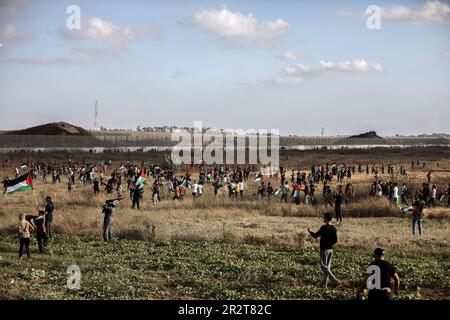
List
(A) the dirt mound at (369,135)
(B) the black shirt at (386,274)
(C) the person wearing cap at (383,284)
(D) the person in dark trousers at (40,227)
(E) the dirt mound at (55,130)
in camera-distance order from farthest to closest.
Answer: (A) the dirt mound at (369,135) → (E) the dirt mound at (55,130) → (D) the person in dark trousers at (40,227) → (B) the black shirt at (386,274) → (C) the person wearing cap at (383,284)

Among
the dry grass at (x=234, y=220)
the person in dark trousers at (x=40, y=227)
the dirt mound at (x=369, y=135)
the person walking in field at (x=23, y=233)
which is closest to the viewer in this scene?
the person walking in field at (x=23, y=233)

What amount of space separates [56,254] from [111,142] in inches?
3919

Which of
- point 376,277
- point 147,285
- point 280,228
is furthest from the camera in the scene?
point 280,228

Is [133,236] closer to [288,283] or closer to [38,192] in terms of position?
[288,283]

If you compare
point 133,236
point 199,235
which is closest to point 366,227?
point 199,235

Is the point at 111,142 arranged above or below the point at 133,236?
above

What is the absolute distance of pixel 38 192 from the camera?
3947 cm

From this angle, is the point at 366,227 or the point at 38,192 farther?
the point at 38,192

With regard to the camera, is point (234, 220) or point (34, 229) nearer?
point (34, 229)

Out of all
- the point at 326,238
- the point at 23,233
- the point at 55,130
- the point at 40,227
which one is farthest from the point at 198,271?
the point at 55,130

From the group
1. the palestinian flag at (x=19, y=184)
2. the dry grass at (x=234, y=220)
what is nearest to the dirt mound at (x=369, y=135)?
the dry grass at (x=234, y=220)

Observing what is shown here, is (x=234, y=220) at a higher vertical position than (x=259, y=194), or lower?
lower

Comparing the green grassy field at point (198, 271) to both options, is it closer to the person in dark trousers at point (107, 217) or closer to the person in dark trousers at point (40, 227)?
the person in dark trousers at point (40, 227)

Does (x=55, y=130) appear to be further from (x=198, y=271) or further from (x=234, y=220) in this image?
(x=198, y=271)
